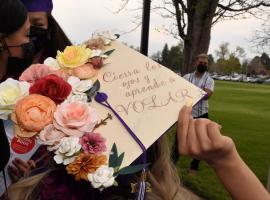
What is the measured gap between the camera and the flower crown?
1498 mm

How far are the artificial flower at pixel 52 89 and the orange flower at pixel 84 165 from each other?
20 centimetres

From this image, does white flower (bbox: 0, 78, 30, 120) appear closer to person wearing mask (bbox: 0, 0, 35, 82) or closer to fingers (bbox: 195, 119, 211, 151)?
person wearing mask (bbox: 0, 0, 35, 82)

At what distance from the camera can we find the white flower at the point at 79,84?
1.63 meters

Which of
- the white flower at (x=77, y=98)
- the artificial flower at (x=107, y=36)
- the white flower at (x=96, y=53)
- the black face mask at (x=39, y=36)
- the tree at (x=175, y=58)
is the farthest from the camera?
the tree at (x=175, y=58)

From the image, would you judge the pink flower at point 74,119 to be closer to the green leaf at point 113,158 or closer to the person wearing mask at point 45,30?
the green leaf at point 113,158

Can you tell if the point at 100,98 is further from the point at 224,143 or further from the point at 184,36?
the point at 184,36

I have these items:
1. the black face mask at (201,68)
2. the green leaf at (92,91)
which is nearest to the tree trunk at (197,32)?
the black face mask at (201,68)

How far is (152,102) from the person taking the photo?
1.70 meters

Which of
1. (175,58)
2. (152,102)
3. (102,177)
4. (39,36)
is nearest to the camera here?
(102,177)

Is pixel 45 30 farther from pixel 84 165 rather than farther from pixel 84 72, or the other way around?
pixel 84 165

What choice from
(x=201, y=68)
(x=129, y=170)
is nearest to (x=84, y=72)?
(x=129, y=170)

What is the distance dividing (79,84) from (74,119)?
0.18m

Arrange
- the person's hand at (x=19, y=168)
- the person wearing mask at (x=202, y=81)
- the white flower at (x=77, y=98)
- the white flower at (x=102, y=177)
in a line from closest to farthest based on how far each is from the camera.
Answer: the white flower at (x=102, y=177) < the white flower at (x=77, y=98) < the person's hand at (x=19, y=168) < the person wearing mask at (x=202, y=81)

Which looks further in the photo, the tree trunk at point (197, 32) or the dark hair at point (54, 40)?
the tree trunk at point (197, 32)
